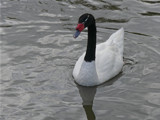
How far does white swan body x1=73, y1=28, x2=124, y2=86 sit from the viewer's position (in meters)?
10.5

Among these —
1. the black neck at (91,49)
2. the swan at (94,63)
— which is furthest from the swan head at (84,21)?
the black neck at (91,49)

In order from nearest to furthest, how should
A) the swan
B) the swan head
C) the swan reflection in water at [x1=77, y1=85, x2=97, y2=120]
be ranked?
the swan reflection in water at [x1=77, y1=85, x2=97, y2=120], the swan head, the swan

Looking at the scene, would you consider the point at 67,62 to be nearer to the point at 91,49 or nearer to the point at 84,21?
the point at 91,49

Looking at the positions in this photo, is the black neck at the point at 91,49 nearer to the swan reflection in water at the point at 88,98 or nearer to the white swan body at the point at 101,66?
the white swan body at the point at 101,66

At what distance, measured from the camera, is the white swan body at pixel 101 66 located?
1054cm

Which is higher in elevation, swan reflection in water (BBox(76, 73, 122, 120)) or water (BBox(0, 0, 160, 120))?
water (BBox(0, 0, 160, 120))

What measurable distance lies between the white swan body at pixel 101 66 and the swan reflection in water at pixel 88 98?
0.39 ft

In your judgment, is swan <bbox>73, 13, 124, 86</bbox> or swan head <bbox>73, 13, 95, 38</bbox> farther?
swan <bbox>73, 13, 124, 86</bbox>

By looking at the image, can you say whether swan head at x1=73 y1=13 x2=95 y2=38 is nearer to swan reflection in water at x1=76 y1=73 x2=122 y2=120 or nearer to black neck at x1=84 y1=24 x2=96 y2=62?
black neck at x1=84 y1=24 x2=96 y2=62

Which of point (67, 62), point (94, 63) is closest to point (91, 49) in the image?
point (94, 63)

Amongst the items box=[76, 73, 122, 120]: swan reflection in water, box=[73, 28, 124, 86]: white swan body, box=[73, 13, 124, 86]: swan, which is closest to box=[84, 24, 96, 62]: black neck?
box=[73, 13, 124, 86]: swan

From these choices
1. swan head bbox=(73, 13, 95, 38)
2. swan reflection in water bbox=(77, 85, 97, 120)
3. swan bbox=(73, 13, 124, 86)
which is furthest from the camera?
swan bbox=(73, 13, 124, 86)

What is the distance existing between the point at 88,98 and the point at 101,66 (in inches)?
38.9

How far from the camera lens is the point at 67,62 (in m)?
11.7
